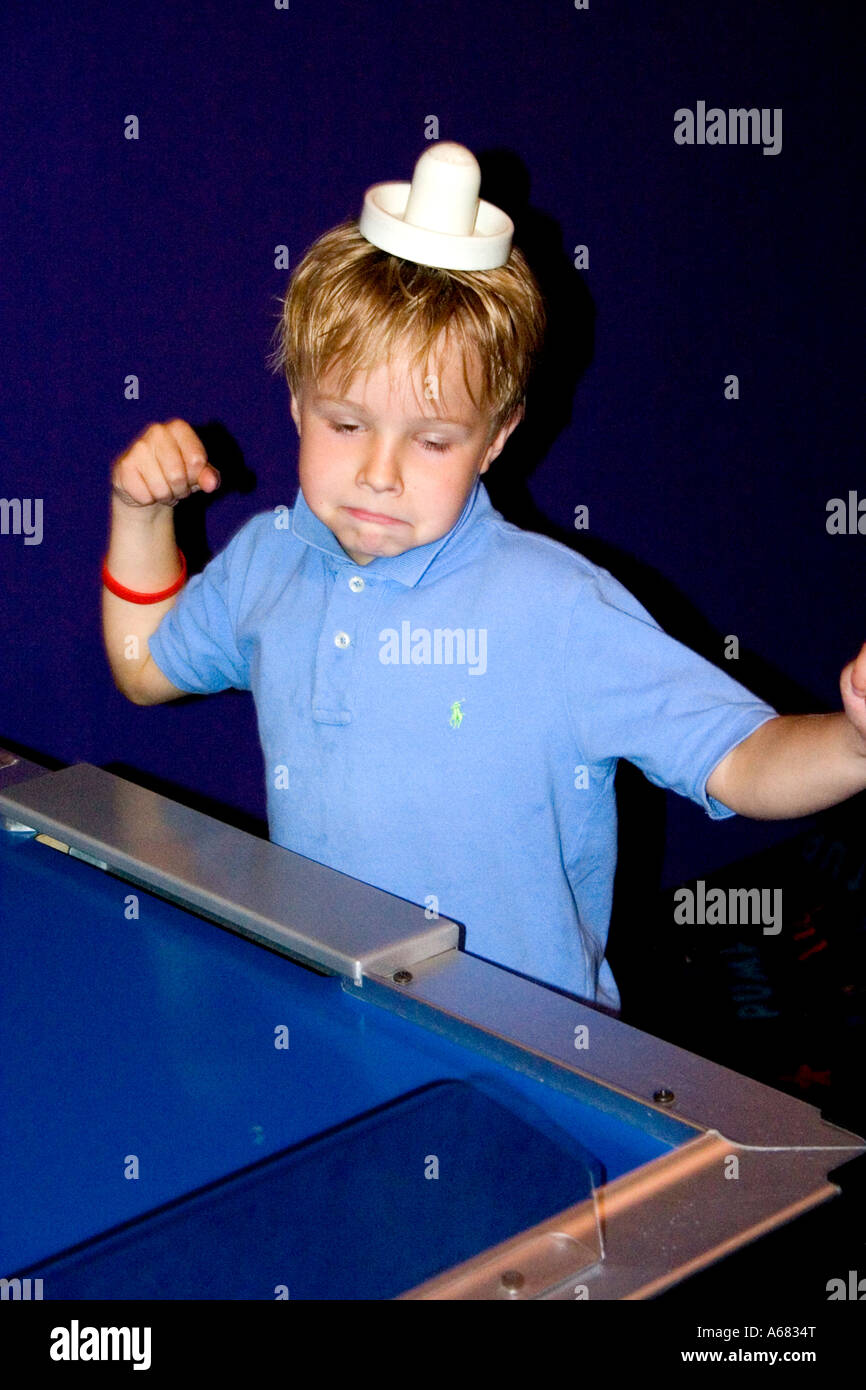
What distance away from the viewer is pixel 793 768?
1042 millimetres

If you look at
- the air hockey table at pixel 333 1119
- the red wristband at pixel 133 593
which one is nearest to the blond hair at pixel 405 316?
the red wristband at pixel 133 593

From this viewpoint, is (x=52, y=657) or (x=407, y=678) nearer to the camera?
(x=407, y=678)

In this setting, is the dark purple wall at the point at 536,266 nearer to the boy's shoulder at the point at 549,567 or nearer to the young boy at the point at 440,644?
the young boy at the point at 440,644

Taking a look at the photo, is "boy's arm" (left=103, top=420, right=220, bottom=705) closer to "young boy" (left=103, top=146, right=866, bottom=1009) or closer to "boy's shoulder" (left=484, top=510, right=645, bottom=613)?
"young boy" (left=103, top=146, right=866, bottom=1009)

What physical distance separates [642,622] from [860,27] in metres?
1.92

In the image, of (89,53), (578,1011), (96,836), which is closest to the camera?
(578,1011)

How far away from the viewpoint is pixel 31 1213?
0.80 meters

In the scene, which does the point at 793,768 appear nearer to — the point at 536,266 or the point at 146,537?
the point at 146,537

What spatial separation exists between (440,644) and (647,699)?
0.19 m

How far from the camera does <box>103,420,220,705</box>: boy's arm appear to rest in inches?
52.1

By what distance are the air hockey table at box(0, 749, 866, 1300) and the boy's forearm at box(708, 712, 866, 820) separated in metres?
0.21

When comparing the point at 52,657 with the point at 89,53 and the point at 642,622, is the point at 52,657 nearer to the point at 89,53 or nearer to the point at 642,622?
the point at 89,53

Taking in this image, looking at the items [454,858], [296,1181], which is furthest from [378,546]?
[296,1181]

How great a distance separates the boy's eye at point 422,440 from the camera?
118 cm
